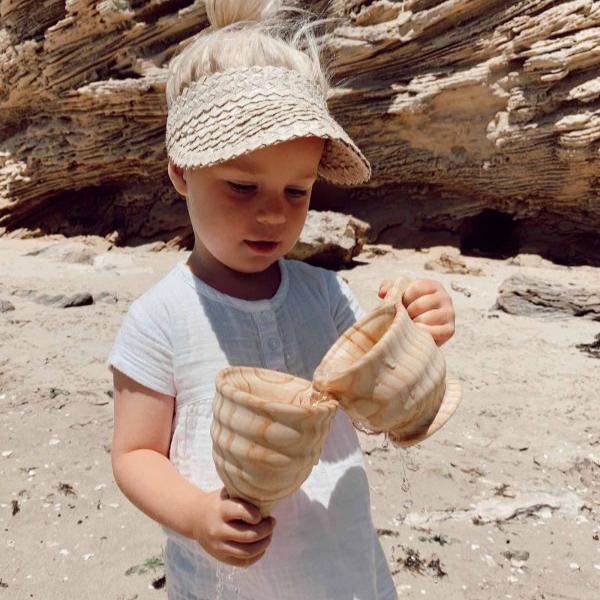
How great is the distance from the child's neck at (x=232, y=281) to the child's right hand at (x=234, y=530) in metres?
0.48

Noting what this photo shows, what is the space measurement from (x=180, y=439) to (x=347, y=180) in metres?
0.72

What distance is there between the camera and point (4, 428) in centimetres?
331

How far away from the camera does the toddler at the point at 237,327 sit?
1.19 meters

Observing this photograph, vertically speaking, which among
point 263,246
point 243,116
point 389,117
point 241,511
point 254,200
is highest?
point 243,116

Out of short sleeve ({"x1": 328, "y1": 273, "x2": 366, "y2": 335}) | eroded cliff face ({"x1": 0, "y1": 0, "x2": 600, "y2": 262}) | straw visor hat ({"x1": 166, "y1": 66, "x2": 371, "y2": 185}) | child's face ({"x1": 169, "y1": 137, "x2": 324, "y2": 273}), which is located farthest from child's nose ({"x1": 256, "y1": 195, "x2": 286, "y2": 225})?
eroded cliff face ({"x1": 0, "y1": 0, "x2": 600, "y2": 262})

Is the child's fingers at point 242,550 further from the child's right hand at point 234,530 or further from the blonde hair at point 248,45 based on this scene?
the blonde hair at point 248,45

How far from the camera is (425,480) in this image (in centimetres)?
301

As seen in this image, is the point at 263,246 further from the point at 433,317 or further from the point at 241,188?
the point at 433,317

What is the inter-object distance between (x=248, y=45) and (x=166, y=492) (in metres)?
0.91

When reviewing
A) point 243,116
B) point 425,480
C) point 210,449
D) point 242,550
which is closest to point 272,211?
point 243,116

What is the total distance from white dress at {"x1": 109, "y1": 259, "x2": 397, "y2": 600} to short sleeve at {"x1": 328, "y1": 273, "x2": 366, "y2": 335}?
0.10m

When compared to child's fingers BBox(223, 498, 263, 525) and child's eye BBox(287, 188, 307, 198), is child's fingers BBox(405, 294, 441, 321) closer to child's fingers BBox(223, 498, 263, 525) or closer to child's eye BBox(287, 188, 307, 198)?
child's eye BBox(287, 188, 307, 198)

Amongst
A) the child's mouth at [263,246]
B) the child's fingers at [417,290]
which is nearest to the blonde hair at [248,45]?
the child's mouth at [263,246]

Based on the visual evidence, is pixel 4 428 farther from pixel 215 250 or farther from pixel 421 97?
pixel 421 97
